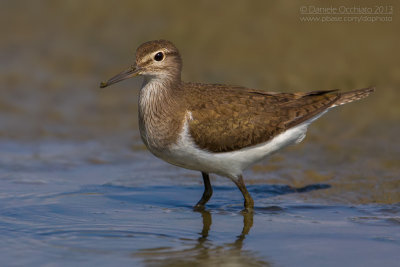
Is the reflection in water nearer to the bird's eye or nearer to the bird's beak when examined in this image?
the bird's beak

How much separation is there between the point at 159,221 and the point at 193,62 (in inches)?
244

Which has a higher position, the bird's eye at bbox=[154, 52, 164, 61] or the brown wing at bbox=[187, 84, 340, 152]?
the bird's eye at bbox=[154, 52, 164, 61]

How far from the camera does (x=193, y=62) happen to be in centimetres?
1387

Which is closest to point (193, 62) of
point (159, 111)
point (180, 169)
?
point (180, 169)

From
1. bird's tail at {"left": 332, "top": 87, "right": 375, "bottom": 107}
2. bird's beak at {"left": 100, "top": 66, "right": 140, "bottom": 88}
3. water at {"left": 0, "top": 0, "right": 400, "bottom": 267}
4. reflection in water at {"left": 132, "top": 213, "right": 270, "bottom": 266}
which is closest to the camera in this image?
reflection in water at {"left": 132, "top": 213, "right": 270, "bottom": 266}

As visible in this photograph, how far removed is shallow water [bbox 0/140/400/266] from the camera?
702 cm

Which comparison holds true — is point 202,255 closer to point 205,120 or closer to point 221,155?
point 221,155

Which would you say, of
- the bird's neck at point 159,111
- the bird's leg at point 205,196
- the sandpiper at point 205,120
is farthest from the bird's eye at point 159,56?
the bird's leg at point 205,196

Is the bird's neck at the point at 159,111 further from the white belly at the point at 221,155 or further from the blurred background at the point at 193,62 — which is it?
the blurred background at the point at 193,62

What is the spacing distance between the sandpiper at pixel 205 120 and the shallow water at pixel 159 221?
0.71 metres

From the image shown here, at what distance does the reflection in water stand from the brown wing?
4.78 feet

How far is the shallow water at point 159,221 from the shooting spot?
23.0 feet

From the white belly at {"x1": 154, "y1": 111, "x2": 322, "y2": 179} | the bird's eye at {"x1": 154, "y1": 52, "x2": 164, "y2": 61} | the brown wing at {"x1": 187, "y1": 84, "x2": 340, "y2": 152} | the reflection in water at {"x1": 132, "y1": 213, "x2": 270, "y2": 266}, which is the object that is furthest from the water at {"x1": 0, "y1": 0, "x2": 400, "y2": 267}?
the bird's eye at {"x1": 154, "y1": 52, "x2": 164, "y2": 61}

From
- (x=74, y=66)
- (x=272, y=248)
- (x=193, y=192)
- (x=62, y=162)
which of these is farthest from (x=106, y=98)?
(x=272, y=248)
